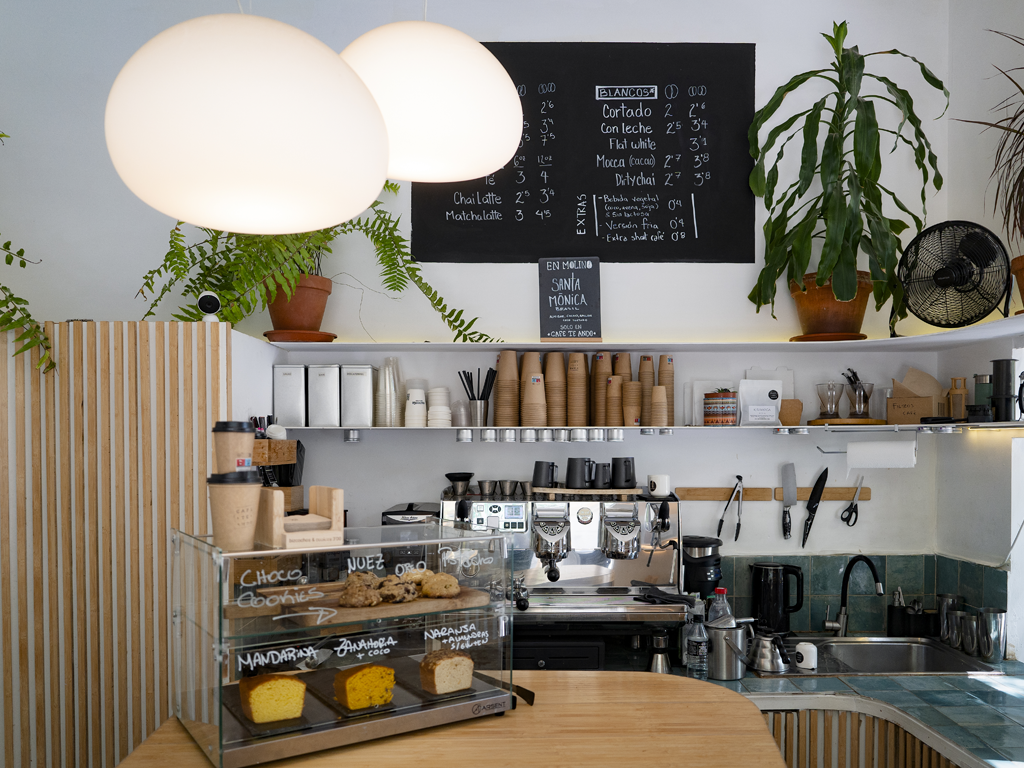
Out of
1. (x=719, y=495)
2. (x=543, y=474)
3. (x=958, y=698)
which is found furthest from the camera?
(x=719, y=495)

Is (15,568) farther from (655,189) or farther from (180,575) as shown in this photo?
(655,189)

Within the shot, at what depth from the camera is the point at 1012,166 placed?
2.75 meters

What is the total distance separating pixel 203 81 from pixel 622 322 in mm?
2600

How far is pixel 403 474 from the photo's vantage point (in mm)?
3305

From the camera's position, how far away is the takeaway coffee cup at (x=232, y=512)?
1.36 m

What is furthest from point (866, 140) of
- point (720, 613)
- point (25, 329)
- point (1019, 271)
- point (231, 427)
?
point (25, 329)

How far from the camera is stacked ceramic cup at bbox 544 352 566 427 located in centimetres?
312

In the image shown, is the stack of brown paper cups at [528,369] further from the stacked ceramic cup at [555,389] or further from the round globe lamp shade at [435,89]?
the round globe lamp shade at [435,89]

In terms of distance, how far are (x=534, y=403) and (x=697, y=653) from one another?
45.5 inches

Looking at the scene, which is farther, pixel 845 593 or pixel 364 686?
pixel 845 593

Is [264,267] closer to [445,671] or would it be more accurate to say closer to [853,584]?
[445,671]

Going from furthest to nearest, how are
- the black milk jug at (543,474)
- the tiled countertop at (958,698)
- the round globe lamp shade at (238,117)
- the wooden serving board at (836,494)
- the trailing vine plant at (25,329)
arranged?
the wooden serving board at (836,494)
the black milk jug at (543,474)
the trailing vine plant at (25,329)
the tiled countertop at (958,698)
the round globe lamp shade at (238,117)

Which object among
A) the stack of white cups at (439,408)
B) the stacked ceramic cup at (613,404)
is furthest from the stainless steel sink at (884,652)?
the stack of white cups at (439,408)

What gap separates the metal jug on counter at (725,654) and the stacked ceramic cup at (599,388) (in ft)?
3.11
